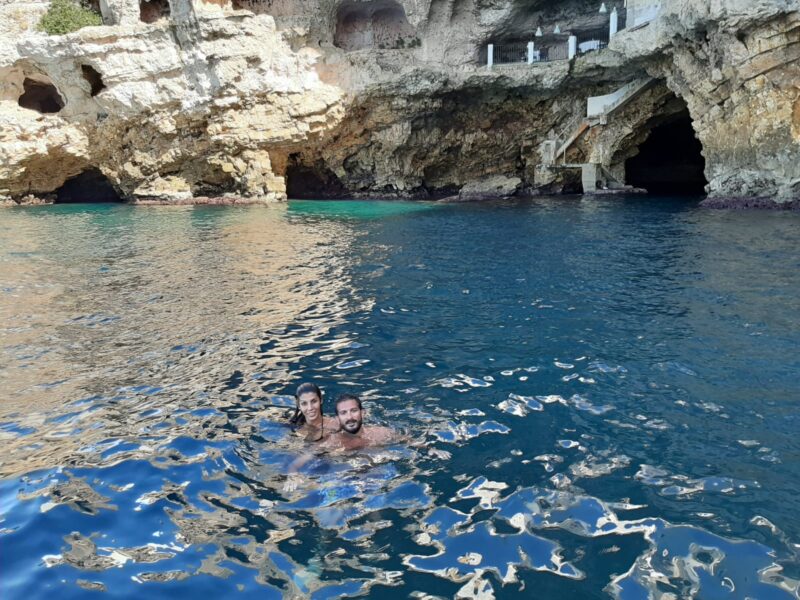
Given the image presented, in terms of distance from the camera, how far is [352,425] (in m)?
5.53

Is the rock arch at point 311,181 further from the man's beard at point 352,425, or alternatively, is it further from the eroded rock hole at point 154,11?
the man's beard at point 352,425

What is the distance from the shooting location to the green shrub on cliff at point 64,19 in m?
30.5

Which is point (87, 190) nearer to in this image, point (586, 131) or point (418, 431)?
point (586, 131)

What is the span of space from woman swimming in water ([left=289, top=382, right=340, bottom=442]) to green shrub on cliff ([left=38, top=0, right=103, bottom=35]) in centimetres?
3166

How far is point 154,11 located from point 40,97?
10.6 meters

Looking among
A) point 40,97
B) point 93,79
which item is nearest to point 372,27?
point 93,79

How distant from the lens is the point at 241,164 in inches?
1291

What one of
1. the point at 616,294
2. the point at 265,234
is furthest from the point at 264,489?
the point at 265,234

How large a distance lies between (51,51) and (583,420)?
32.8 metres

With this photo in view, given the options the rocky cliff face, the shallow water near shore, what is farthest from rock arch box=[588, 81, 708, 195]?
the shallow water near shore

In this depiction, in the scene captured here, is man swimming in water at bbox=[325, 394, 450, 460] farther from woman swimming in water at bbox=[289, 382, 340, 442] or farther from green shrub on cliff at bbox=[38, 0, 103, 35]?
green shrub on cliff at bbox=[38, 0, 103, 35]

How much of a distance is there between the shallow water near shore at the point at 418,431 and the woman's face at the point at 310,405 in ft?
0.97

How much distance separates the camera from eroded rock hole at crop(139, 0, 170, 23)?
31.2 m

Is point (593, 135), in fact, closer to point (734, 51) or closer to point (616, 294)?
point (734, 51)
